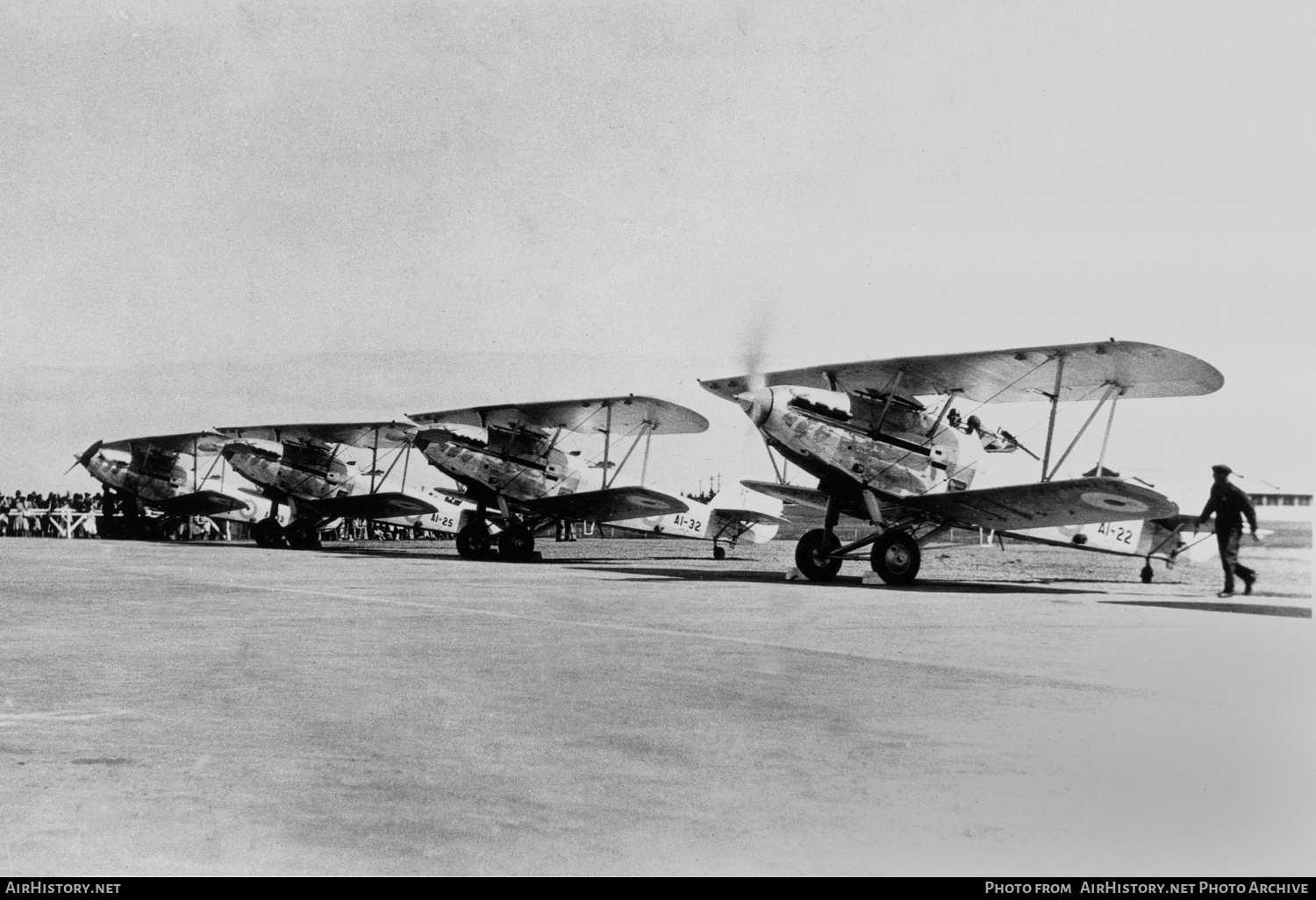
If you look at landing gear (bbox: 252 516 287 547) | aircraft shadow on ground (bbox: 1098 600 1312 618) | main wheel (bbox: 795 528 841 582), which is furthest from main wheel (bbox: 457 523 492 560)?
aircraft shadow on ground (bbox: 1098 600 1312 618)

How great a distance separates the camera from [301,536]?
35.9m

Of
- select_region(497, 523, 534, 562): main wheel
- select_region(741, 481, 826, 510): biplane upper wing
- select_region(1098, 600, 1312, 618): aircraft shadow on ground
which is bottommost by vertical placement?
select_region(1098, 600, 1312, 618): aircraft shadow on ground

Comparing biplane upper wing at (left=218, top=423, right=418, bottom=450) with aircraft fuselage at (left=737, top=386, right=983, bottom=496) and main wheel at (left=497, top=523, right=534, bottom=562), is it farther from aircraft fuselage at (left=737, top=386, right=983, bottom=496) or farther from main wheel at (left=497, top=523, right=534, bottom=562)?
aircraft fuselage at (left=737, top=386, right=983, bottom=496)

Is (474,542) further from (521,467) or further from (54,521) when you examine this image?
(54,521)

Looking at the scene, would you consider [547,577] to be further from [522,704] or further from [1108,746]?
[1108,746]

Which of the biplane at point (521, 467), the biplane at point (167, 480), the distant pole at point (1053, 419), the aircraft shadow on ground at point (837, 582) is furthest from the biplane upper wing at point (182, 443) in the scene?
the distant pole at point (1053, 419)

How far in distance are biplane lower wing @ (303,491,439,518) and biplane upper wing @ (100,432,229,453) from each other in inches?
253

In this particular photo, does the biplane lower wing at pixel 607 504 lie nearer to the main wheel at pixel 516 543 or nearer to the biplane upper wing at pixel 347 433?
the main wheel at pixel 516 543

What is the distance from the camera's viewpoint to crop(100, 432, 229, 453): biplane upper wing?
1580 inches

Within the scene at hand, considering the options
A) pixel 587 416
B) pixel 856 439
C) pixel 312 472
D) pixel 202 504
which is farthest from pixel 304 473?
pixel 856 439

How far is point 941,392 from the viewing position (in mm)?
20047

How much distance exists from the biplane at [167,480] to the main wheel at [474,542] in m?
13.5

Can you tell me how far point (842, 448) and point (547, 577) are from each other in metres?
5.53

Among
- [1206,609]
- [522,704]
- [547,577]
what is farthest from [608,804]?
[547,577]
